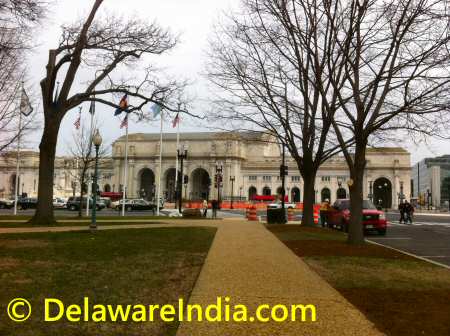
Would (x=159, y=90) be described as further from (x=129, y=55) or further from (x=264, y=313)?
(x=264, y=313)

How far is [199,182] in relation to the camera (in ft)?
480

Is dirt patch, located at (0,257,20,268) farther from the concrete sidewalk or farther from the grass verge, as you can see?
the grass verge

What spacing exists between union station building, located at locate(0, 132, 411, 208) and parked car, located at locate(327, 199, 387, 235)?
9858 centimetres

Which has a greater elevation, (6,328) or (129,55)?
(129,55)

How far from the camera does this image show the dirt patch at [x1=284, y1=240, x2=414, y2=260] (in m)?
13.2

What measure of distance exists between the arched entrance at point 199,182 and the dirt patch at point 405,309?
132880 mm

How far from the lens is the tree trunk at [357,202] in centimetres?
1570

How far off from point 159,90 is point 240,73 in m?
4.63

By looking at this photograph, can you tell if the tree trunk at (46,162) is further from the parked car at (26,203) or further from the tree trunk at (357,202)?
the parked car at (26,203)

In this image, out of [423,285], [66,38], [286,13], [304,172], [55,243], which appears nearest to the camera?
[423,285]

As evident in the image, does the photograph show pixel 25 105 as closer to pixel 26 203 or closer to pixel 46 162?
pixel 46 162

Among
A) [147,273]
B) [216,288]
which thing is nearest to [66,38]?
[147,273]

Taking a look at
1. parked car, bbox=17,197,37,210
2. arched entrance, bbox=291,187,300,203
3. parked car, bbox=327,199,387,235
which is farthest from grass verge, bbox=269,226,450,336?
arched entrance, bbox=291,187,300,203

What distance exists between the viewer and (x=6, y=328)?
553cm
